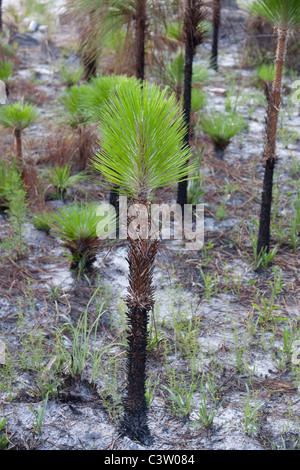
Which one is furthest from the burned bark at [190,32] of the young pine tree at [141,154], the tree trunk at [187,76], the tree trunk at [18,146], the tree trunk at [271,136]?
the young pine tree at [141,154]

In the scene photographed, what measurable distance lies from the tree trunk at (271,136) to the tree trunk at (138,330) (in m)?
1.65

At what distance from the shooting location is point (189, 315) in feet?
10.3

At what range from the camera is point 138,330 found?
2.05 m

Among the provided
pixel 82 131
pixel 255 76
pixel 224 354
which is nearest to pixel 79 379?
pixel 224 354

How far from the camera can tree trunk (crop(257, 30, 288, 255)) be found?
10.5 feet

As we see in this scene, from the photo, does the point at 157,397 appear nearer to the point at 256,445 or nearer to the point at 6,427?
the point at 256,445

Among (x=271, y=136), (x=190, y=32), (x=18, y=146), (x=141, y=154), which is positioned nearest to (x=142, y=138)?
(x=141, y=154)

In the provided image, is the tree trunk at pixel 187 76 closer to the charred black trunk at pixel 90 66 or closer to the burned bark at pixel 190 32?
the burned bark at pixel 190 32

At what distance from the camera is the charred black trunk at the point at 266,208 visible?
3.42 m

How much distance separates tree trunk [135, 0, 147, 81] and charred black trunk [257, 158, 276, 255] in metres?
1.32

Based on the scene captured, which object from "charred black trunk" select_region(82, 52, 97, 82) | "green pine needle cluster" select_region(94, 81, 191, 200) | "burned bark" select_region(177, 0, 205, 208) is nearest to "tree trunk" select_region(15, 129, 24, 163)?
"charred black trunk" select_region(82, 52, 97, 82)

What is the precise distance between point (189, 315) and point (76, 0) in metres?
2.59

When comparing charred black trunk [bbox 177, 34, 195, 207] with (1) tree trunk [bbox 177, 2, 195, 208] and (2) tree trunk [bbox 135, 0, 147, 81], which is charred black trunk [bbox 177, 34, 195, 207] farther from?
(2) tree trunk [bbox 135, 0, 147, 81]

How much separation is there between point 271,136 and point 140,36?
58.2 inches
